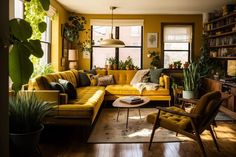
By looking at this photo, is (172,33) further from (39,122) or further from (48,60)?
(39,122)

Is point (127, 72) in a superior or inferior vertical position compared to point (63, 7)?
inferior

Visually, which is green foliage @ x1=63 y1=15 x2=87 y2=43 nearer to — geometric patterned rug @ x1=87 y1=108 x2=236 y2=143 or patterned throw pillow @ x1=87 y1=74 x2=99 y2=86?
patterned throw pillow @ x1=87 y1=74 x2=99 y2=86

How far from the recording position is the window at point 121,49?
24.5 ft

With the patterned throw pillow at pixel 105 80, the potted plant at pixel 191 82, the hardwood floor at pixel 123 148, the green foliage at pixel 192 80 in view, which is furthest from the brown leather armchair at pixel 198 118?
the patterned throw pillow at pixel 105 80

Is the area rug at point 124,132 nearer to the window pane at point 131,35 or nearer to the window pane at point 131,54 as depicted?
the window pane at point 131,54

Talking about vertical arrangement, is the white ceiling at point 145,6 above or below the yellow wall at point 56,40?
above

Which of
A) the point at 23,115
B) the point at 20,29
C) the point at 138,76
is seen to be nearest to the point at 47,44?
the point at 138,76

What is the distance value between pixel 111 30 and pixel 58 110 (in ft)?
13.9

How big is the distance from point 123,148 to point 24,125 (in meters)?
1.38

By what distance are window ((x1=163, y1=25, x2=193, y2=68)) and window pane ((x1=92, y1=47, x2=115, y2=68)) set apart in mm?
1586

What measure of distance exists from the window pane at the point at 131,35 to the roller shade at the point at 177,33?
769mm

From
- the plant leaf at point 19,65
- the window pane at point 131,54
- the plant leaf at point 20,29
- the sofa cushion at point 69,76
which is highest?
the window pane at point 131,54

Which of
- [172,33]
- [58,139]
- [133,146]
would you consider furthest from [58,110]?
[172,33]

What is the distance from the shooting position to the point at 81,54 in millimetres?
7434
